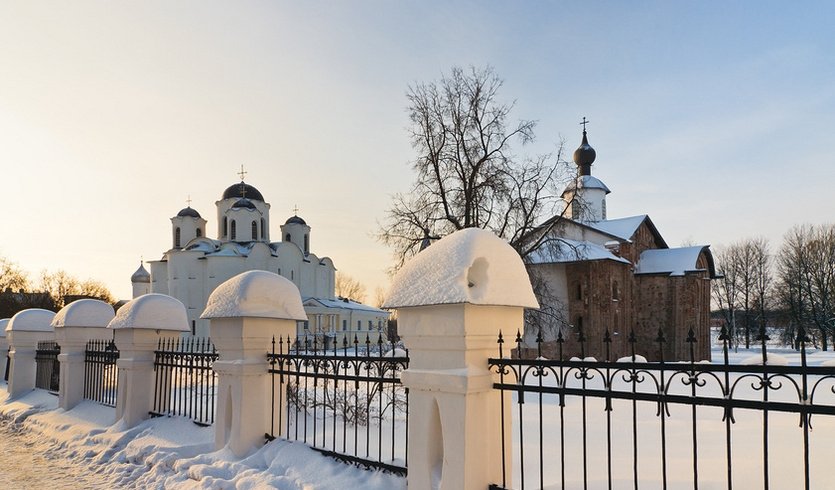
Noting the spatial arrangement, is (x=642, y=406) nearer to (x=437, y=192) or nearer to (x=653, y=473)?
(x=653, y=473)

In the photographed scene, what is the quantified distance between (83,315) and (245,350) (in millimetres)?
5331

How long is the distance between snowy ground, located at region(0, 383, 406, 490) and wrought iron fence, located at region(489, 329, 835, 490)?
1.58 metres

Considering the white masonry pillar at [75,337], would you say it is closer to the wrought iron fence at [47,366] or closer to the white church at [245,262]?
the wrought iron fence at [47,366]

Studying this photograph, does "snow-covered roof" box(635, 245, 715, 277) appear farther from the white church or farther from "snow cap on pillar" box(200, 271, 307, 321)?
"snow cap on pillar" box(200, 271, 307, 321)

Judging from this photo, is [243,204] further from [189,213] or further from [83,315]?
[83,315]

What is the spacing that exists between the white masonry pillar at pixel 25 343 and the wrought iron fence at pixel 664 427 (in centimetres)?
998

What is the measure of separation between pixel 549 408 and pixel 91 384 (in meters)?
8.24

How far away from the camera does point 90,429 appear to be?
7.82 m

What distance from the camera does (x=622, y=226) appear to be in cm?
3338

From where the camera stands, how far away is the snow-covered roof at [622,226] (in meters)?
32.3

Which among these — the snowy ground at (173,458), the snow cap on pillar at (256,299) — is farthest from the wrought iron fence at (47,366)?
the snow cap on pillar at (256,299)

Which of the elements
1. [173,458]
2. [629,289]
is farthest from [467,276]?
[629,289]

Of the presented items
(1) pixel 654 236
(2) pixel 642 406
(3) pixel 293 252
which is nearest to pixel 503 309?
(2) pixel 642 406

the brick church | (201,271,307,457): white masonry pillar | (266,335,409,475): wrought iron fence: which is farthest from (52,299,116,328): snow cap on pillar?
the brick church
